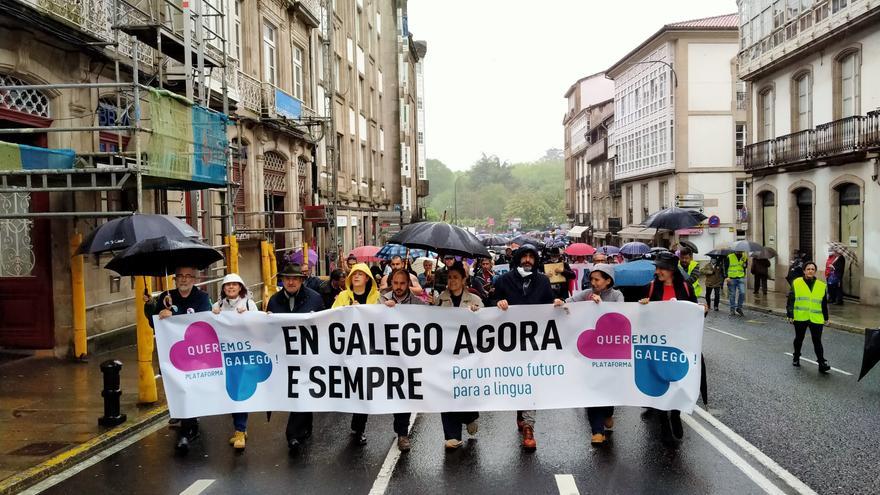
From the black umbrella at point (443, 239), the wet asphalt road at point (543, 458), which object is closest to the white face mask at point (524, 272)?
the black umbrella at point (443, 239)

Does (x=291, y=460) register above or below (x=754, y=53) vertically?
below

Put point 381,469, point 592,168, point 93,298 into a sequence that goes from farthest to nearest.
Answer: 1. point 592,168
2. point 93,298
3. point 381,469

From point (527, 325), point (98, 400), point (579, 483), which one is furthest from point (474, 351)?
point (98, 400)

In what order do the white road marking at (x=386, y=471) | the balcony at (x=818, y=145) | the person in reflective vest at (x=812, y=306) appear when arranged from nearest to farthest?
the white road marking at (x=386, y=471), the person in reflective vest at (x=812, y=306), the balcony at (x=818, y=145)

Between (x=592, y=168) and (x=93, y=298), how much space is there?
6331 cm

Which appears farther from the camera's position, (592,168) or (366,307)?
(592,168)

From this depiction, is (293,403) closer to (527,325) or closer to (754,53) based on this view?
(527,325)

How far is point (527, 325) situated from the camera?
7176 mm

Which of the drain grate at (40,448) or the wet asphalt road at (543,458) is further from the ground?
the drain grate at (40,448)

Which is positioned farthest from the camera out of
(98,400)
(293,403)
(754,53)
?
(754,53)

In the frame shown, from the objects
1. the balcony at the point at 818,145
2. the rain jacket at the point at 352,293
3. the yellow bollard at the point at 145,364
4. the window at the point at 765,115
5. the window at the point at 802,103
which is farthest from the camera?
the window at the point at 765,115

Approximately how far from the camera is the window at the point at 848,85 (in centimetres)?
2323

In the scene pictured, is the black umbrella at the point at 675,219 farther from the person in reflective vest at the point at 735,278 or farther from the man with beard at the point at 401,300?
the man with beard at the point at 401,300

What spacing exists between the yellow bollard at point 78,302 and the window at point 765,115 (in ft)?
86.9
